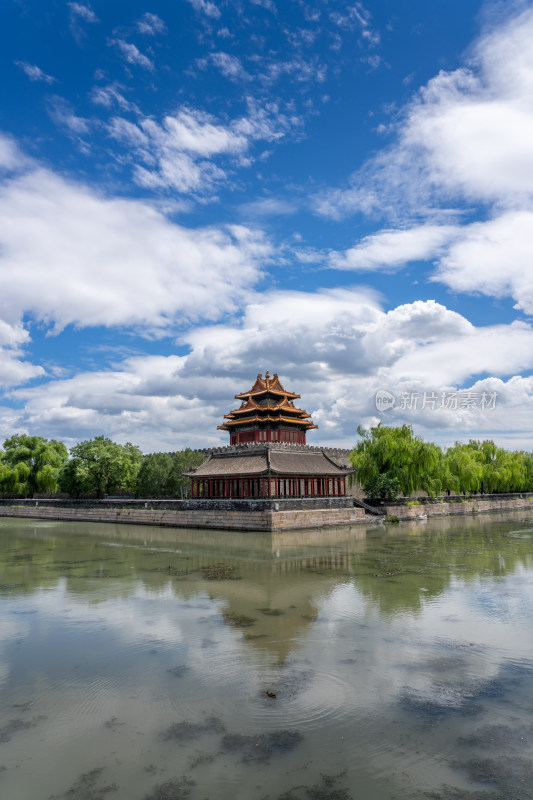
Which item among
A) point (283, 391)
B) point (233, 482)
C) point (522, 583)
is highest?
point (283, 391)

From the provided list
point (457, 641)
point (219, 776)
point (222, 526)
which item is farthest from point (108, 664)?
point (222, 526)

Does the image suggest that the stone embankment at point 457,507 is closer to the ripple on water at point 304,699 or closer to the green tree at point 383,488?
the green tree at point 383,488

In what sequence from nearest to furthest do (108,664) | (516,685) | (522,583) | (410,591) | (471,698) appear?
(471,698)
(516,685)
(108,664)
(410,591)
(522,583)

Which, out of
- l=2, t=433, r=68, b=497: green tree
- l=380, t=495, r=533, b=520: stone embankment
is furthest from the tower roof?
l=2, t=433, r=68, b=497: green tree

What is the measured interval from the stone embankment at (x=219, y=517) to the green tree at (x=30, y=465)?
29.9ft

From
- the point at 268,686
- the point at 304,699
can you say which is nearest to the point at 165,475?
the point at 268,686

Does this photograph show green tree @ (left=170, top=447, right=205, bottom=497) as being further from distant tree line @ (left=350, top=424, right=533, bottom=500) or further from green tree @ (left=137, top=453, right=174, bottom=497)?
distant tree line @ (left=350, top=424, right=533, bottom=500)

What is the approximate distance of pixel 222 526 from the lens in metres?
34.8

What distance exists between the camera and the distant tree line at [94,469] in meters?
48.1

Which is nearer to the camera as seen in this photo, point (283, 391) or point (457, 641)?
point (457, 641)

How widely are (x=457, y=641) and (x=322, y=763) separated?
17.9ft

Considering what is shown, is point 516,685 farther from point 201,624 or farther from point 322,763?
point 201,624

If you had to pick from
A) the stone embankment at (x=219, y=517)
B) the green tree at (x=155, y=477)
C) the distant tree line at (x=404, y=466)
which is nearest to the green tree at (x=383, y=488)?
the distant tree line at (x=404, y=466)

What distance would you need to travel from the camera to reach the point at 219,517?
35.3 m
